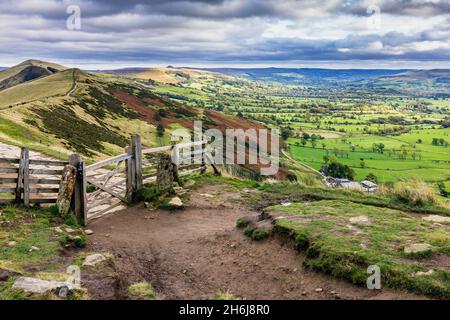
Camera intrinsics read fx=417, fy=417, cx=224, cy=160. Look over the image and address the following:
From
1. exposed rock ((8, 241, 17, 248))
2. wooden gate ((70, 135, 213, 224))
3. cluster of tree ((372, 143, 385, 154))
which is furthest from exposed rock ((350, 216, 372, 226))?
cluster of tree ((372, 143, 385, 154))

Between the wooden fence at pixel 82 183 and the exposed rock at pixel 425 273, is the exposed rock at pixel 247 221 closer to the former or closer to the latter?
the wooden fence at pixel 82 183

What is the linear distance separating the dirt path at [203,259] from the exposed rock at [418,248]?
174 cm

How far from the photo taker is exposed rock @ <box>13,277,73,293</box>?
7.32 m

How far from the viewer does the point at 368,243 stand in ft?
32.4

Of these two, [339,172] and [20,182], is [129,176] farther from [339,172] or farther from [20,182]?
[339,172]

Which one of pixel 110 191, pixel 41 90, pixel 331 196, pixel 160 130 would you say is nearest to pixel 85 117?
pixel 160 130

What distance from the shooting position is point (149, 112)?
308ft

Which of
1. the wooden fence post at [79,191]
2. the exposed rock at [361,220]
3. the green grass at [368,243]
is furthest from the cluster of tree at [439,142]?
the wooden fence post at [79,191]

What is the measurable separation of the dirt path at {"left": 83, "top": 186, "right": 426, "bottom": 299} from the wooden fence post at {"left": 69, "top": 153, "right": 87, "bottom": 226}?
2.04 feet

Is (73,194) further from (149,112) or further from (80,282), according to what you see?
(149,112)

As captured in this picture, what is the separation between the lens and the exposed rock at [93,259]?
963cm

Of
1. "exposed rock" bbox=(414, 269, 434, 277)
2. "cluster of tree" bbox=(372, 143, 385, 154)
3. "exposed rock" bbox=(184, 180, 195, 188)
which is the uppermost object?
"exposed rock" bbox=(414, 269, 434, 277)

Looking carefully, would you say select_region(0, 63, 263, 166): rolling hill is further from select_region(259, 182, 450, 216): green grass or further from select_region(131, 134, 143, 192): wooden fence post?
select_region(259, 182, 450, 216): green grass

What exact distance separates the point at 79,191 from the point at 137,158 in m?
3.28
